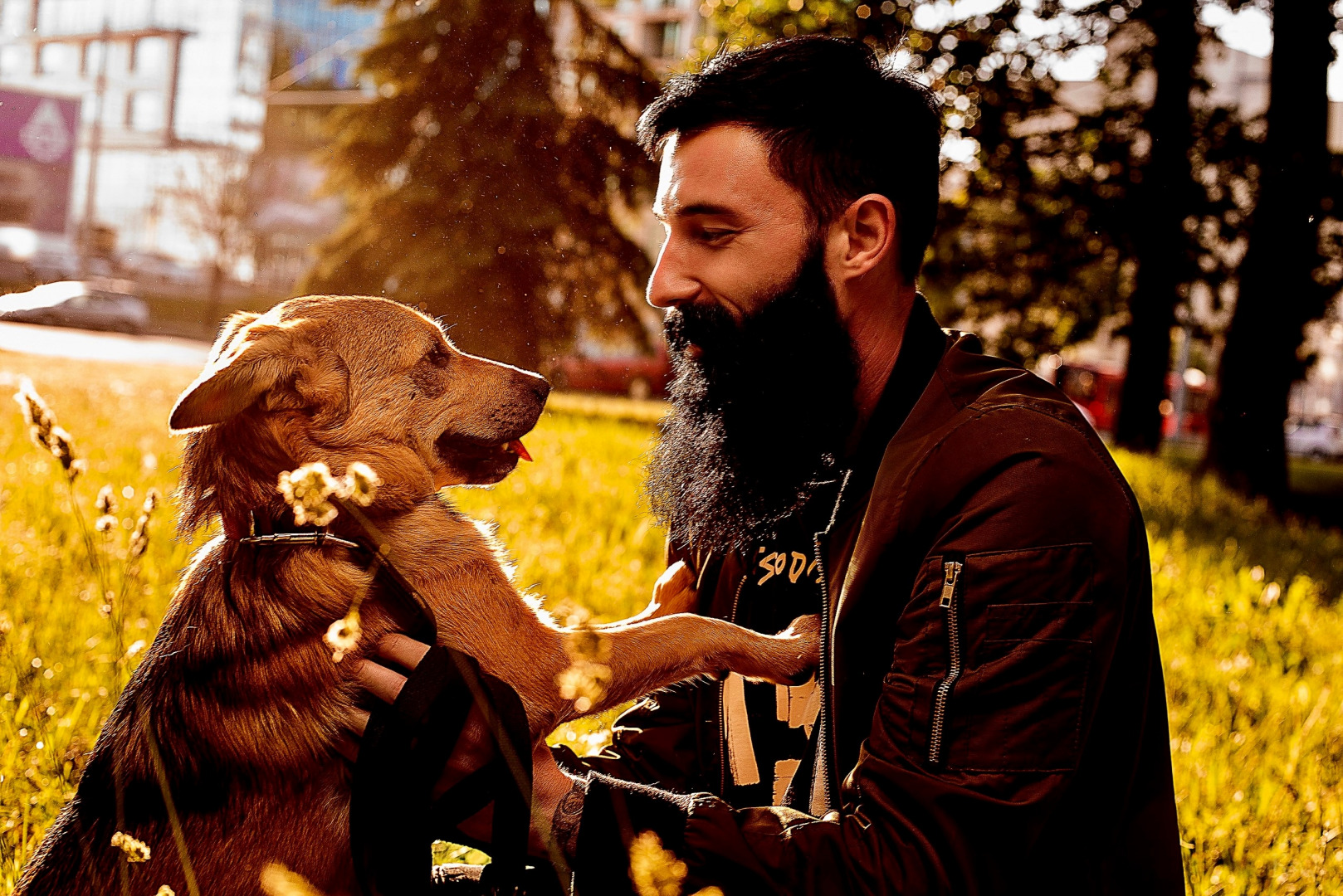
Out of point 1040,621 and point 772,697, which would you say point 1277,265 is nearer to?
point 772,697

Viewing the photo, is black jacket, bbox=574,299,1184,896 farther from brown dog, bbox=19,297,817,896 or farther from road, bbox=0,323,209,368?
road, bbox=0,323,209,368

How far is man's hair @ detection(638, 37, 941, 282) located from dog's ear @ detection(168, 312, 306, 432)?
1053 millimetres

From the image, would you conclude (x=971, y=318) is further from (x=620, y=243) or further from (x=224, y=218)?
(x=224, y=218)

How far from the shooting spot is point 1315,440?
59.0 metres

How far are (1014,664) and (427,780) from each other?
1.05 metres

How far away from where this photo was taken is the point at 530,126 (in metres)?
8.47

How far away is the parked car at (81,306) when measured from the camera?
3375mm

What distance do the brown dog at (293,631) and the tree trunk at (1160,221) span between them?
16827 millimetres

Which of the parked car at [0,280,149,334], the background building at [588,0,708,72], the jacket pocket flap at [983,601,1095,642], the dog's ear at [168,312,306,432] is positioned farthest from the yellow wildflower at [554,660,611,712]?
the background building at [588,0,708,72]

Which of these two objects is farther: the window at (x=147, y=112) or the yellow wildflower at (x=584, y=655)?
the window at (x=147, y=112)

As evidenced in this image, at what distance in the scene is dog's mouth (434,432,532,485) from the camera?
3090mm

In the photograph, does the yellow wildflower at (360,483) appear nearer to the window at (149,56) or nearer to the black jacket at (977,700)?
the black jacket at (977,700)

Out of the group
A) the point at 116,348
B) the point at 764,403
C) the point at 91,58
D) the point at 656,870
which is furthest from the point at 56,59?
the point at 116,348

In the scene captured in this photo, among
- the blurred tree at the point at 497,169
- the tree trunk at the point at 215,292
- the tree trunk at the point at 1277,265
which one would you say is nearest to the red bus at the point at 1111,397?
the tree trunk at the point at 1277,265
